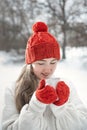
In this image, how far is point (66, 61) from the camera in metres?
1.22

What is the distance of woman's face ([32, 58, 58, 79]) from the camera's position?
2.64 ft

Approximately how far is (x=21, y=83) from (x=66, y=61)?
419mm

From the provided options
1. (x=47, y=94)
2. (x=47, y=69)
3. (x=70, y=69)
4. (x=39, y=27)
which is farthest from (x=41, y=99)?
(x=70, y=69)

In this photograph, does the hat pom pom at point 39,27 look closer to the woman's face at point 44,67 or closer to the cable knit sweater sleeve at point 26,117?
the woman's face at point 44,67

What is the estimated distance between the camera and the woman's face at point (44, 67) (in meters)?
0.81

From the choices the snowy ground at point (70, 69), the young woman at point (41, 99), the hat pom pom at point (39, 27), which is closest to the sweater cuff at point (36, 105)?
the young woman at point (41, 99)

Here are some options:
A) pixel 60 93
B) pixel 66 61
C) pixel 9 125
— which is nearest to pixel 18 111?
pixel 9 125

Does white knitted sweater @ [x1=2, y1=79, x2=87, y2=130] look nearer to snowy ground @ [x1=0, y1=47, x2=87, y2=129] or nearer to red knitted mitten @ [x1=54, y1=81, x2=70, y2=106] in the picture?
red knitted mitten @ [x1=54, y1=81, x2=70, y2=106]

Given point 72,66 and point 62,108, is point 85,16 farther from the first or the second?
point 62,108

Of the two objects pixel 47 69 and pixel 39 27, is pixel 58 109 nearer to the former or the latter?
pixel 47 69

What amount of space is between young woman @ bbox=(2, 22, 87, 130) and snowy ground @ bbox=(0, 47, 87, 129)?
1.08 feet

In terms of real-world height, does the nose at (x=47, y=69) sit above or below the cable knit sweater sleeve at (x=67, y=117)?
above

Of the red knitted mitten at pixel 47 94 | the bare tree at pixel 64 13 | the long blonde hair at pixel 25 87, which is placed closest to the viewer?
the red knitted mitten at pixel 47 94

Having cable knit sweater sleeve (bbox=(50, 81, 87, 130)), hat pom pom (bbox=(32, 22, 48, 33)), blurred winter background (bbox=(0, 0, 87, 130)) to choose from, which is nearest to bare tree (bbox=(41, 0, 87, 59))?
blurred winter background (bbox=(0, 0, 87, 130))
